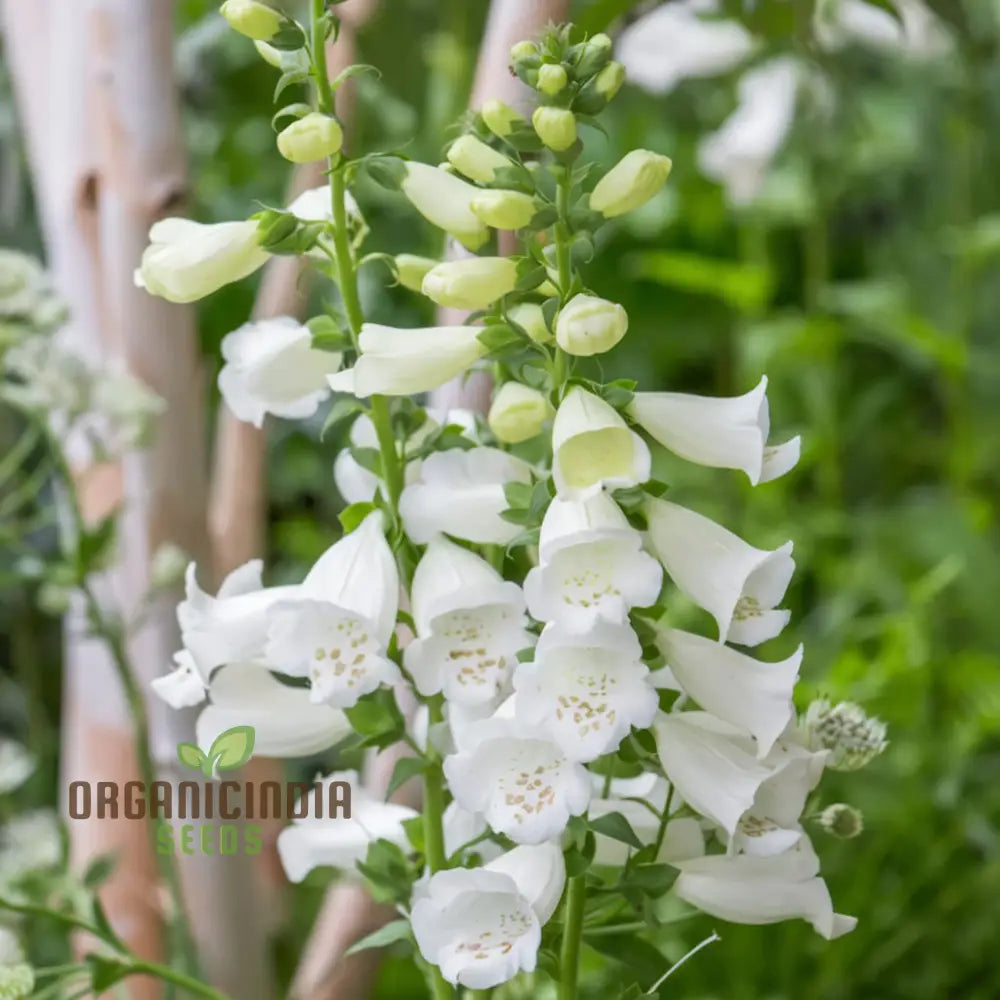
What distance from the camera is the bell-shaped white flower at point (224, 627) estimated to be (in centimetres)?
31

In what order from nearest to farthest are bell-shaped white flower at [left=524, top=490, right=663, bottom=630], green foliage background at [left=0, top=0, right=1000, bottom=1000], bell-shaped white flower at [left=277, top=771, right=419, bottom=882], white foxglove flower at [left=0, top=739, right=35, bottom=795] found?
bell-shaped white flower at [left=524, top=490, right=663, bottom=630]
bell-shaped white flower at [left=277, top=771, right=419, bottom=882]
white foxglove flower at [left=0, top=739, right=35, bottom=795]
green foliage background at [left=0, top=0, right=1000, bottom=1000]

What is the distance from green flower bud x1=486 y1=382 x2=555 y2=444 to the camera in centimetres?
30

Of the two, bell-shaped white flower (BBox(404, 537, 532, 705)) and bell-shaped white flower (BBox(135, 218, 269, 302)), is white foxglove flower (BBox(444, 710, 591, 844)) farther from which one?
bell-shaped white flower (BBox(135, 218, 269, 302))

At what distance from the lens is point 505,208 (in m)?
0.29

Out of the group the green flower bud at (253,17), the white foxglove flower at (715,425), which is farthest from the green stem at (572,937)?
the green flower bud at (253,17)

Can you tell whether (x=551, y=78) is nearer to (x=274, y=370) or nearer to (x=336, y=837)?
(x=274, y=370)

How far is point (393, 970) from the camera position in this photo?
2.54 feet

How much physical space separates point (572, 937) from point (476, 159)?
182 mm

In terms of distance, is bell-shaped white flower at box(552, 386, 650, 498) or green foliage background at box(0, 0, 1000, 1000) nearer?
bell-shaped white flower at box(552, 386, 650, 498)

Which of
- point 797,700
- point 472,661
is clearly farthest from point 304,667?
point 797,700

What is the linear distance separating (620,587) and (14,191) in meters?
0.71

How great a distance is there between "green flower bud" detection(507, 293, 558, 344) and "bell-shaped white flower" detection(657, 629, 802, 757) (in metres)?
0.07

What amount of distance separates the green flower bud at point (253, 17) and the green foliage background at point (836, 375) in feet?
0.55

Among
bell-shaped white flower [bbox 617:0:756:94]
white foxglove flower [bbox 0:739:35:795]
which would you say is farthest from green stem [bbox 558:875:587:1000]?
bell-shaped white flower [bbox 617:0:756:94]
